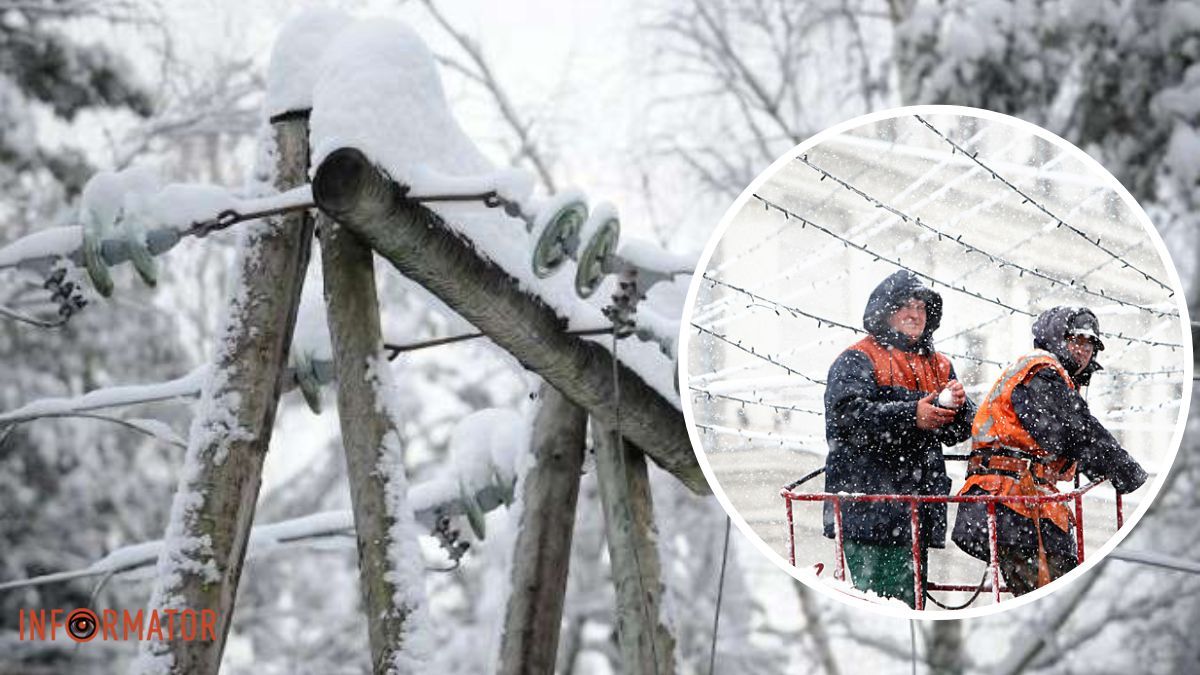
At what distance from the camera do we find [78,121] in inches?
383

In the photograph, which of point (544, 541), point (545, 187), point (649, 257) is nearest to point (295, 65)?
point (649, 257)

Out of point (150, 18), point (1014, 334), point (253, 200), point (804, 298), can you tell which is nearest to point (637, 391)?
point (253, 200)

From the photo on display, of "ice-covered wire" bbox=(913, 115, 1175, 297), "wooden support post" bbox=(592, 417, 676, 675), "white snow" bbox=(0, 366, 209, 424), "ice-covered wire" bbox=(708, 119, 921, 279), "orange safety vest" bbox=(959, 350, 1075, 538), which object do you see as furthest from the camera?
"white snow" bbox=(0, 366, 209, 424)

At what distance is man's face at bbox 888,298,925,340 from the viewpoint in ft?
7.19

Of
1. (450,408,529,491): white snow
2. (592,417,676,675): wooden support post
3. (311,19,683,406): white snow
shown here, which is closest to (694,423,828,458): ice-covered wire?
(311,19,683,406): white snow

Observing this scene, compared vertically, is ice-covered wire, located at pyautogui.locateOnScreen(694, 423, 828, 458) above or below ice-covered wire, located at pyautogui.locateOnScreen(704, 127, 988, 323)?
below

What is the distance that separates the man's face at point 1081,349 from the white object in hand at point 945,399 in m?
0.16

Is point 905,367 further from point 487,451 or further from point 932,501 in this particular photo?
point 487,451

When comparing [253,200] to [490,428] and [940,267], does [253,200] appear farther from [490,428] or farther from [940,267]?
[940,267]

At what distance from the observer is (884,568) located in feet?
7.64

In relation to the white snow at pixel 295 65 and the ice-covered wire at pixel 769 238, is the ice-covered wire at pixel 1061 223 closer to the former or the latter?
the ice-covered wire at pixel 769 238

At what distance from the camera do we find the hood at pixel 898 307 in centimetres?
219

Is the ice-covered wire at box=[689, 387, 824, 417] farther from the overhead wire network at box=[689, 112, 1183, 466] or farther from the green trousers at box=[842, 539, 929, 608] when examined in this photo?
the green trousers at box=[842, 539, 929, 608]

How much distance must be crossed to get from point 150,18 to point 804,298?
8.00 m
